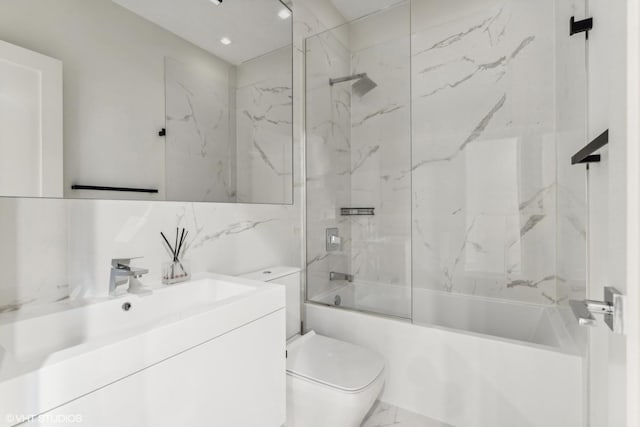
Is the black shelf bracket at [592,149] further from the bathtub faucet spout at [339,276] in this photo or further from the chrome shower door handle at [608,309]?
the bathtub faucet spout at [339,276]

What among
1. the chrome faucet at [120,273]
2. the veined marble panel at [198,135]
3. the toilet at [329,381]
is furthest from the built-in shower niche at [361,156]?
the chrome faucet at [120,273]

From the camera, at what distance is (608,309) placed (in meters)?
0.54

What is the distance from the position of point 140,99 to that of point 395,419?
189 centimetres

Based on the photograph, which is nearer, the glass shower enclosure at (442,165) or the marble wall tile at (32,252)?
the marble wall tile at (32,252)

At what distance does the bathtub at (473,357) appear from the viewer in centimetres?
129

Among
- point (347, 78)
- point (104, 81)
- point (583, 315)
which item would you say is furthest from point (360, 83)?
point (583, 315)

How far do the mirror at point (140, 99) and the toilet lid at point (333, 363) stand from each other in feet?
2.80

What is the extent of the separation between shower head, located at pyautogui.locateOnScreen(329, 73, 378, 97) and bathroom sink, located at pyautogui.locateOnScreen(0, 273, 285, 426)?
176 centimetres

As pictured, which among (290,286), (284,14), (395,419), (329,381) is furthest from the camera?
(284,14)

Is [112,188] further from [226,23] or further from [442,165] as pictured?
[442,165]

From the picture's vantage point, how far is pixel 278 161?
1.92 m

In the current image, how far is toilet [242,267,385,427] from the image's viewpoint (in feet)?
4.03

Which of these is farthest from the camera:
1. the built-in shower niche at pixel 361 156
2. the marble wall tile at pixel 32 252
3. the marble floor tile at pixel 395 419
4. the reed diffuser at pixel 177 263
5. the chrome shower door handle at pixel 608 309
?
the built-in shower niche at pixel 361 156

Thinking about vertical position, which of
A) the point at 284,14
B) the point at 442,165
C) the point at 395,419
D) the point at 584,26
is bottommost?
the point at 395,419
